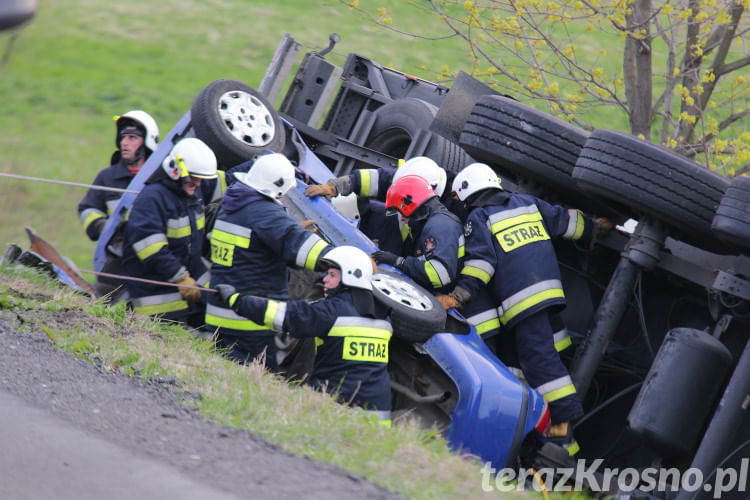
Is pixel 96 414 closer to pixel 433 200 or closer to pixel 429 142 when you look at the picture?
pixel 433 200

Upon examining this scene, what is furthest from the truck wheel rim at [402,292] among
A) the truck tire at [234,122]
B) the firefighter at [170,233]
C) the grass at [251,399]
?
the truck tire at [234,122]

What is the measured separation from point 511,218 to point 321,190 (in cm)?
133

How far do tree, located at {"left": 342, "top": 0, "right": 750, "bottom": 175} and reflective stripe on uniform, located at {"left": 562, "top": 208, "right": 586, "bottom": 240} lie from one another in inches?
99.4

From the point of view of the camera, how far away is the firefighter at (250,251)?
5.33 metres

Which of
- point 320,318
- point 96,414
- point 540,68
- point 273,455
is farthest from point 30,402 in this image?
point 540,68

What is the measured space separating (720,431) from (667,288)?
159 centimetres

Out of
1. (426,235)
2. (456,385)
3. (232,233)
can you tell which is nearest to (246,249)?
(232,233)

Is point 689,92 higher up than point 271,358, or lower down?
higher up

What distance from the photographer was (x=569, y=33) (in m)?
8.65

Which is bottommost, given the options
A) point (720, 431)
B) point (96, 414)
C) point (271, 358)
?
point (271, 358)

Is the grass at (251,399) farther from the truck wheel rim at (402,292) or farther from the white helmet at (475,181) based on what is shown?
the white helmet at (475,181)

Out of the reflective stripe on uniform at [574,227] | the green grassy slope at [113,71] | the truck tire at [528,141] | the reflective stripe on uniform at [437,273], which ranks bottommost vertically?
the green grassy slope at [113,71]

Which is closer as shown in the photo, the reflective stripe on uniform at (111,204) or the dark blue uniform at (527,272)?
the dark blue uniform at (527,272)

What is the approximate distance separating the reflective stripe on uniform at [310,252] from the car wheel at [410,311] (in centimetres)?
38
